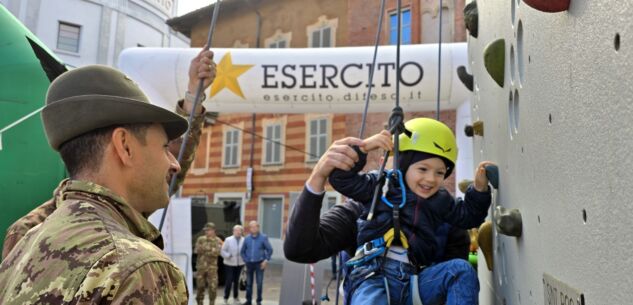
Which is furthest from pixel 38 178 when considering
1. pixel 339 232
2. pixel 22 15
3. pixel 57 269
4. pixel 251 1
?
pixel 22 15

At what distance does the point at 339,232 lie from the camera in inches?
79.8

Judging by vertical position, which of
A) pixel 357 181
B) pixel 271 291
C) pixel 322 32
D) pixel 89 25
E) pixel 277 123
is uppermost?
pixel 89 25

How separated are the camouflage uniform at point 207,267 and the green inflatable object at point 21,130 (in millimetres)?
5513

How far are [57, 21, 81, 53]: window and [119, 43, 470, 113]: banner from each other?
15.7m

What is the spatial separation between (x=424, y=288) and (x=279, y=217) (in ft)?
52.1

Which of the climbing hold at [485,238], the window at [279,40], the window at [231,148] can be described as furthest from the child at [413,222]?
the window at [231,148]

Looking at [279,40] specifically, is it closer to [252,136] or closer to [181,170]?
[252,136]

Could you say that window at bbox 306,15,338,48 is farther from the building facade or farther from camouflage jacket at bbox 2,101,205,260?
camouflage jacket at bbox 2,101,205,260

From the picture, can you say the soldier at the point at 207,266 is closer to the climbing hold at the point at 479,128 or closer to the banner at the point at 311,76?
the banner at the point at 311,76

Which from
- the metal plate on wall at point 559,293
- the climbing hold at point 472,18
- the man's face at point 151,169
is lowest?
the metal plate on wall at point 559,293

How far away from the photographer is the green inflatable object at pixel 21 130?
11.3ft

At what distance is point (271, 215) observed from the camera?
1783 centimetres

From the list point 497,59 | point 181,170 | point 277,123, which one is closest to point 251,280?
point 181,170

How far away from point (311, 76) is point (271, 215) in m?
12.0
